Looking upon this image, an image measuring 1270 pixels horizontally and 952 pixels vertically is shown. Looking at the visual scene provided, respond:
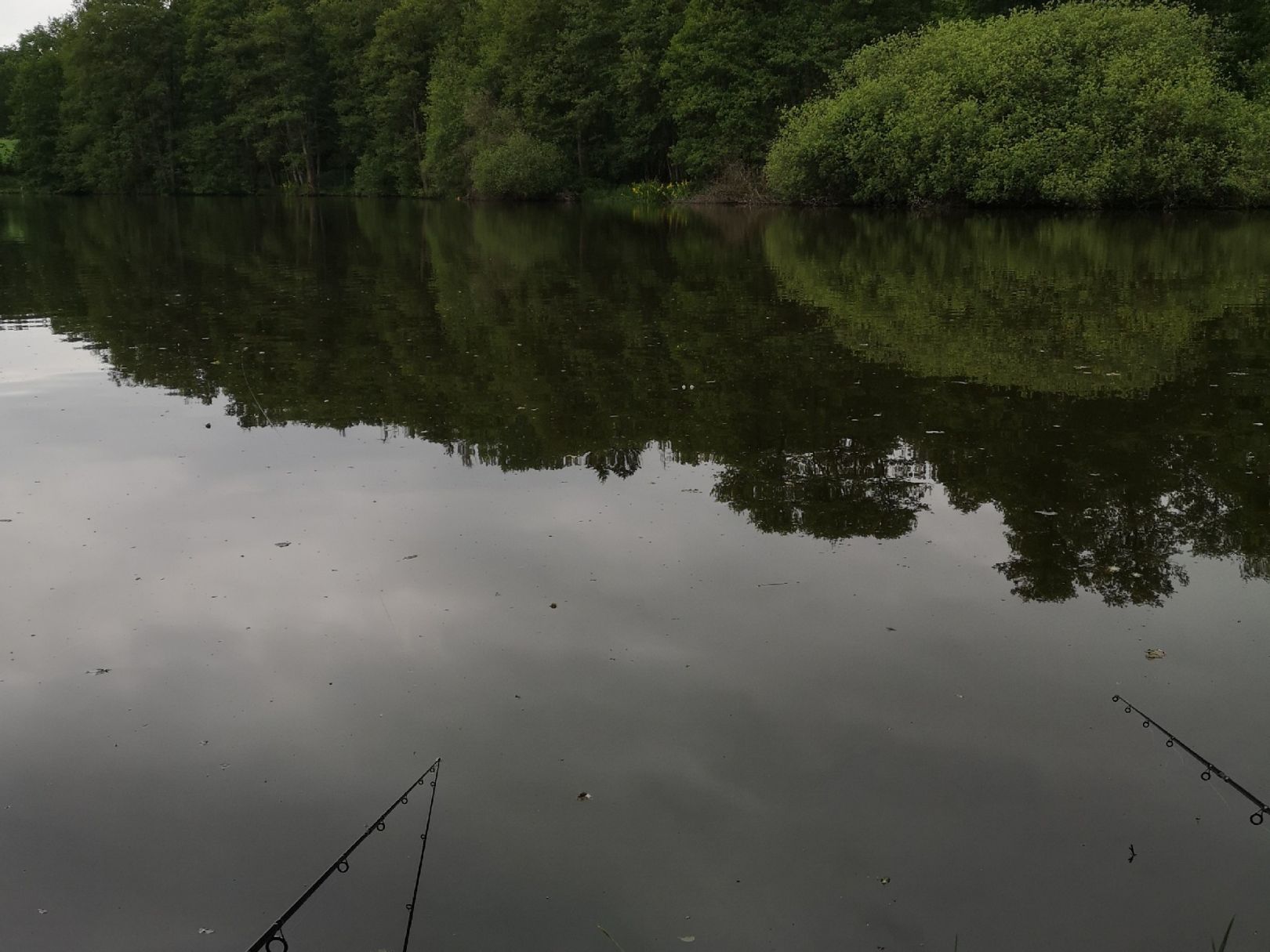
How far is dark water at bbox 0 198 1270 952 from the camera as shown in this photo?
11.8ft

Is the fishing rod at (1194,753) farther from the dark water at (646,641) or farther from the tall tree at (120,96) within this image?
the tall tree at (120,96)

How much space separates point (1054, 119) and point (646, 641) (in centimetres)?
3491

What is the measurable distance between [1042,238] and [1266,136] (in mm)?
12112

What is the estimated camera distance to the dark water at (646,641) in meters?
3.61


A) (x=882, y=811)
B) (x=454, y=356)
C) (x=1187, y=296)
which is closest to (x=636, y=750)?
(x=882, y=811)

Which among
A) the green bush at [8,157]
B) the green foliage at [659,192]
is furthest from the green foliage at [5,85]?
the green foliage at [659,192]

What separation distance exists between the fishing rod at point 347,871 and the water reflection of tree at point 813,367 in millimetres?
3359

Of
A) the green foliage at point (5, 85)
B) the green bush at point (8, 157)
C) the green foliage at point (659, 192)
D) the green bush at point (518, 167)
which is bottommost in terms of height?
the green foliage at point (659, 192)

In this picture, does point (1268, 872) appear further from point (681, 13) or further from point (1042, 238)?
point (681, 13)

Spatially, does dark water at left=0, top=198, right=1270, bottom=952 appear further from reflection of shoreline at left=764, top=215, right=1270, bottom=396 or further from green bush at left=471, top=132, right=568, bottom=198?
green bush at left=471, top=132, right=568, bottom=198

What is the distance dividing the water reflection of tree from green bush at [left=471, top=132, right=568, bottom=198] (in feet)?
89.8

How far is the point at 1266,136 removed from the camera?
3262 cm

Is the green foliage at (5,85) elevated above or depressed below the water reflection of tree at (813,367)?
above

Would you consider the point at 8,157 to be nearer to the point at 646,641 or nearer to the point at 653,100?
the point at 653,100
